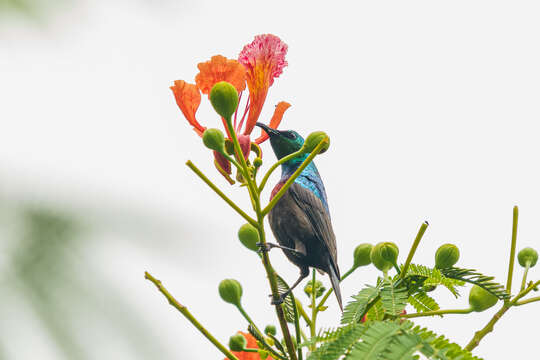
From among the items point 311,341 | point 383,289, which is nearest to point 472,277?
point 383,289

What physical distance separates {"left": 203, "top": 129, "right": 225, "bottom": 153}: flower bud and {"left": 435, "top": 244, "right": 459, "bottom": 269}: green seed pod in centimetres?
53

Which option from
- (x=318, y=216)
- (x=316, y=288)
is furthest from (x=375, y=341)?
(x=318, y=216)

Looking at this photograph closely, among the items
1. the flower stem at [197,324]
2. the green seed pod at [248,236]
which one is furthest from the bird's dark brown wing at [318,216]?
the flower stem at [197,324]

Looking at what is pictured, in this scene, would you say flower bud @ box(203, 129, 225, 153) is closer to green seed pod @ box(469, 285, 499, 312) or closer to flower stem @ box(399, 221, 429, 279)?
flower stem @ box(399, 221, 429, 279)

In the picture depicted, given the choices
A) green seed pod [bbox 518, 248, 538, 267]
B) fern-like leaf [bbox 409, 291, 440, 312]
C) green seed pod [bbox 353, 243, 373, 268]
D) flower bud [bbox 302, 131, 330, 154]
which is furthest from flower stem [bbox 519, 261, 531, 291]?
flower bud [bbox 302, 131, 330, 154]

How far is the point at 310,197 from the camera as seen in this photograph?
6.38 feet

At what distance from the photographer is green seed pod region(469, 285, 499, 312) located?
3.69 feet

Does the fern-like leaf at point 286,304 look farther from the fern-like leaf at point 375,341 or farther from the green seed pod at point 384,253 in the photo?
the fern-like leaf at point 375,341

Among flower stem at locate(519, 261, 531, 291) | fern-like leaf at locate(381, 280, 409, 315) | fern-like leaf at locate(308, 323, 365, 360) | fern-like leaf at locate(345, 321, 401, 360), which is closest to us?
fern-like leaf at locate(345, 321, 401, 360)

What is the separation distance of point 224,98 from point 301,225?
73cm

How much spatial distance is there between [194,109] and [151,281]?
1.62ft

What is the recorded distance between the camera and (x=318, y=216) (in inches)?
73.9

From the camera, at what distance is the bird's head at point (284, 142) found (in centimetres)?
189

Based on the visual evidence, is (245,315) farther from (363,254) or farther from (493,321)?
(493,321)
